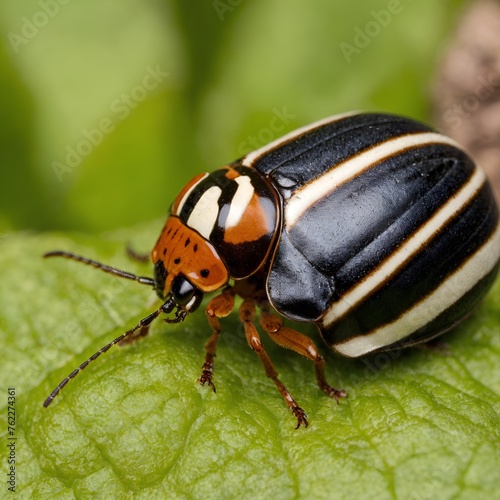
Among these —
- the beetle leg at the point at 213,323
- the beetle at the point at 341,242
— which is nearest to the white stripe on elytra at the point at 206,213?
the beetle at the point at 341,242

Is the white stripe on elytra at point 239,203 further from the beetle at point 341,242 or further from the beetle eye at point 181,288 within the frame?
the beetle eye at point 181,288

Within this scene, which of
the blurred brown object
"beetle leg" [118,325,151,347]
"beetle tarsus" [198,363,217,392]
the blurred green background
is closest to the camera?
"beetle tarsus" [198,363,217,392]

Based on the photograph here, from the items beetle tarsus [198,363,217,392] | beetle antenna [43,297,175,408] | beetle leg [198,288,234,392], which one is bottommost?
beetle antenna [43,297,175,408]

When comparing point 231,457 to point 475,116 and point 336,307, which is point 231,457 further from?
point 475,116

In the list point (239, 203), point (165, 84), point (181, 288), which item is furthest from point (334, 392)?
point (165, 84)

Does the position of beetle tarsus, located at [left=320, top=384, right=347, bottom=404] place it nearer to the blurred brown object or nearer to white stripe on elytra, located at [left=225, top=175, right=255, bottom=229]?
white stripe on elytra, located at [left=225, top=175, right=255, bottom=229]

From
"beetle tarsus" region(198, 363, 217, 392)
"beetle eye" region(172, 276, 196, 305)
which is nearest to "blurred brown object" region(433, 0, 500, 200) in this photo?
"beetle eye" region(172, 276, 196, 305)

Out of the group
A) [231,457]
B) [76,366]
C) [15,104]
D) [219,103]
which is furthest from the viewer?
[219,103]

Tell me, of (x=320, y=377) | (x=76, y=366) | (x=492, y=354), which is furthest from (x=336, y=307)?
(x=76, y=366)
